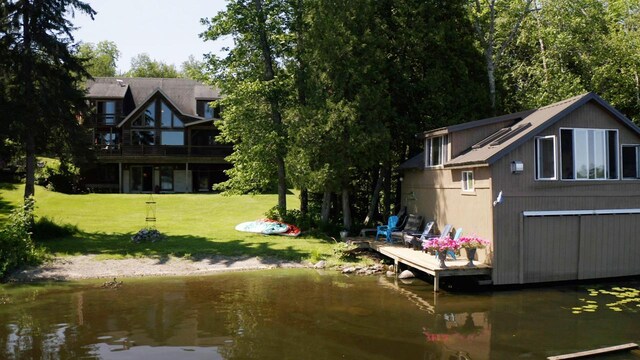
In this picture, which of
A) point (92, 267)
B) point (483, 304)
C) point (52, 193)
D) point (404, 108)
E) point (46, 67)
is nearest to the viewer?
point (483, 304)

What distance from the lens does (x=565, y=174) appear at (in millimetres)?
15320

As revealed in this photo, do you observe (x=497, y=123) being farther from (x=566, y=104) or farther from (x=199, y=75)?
(x=199, y=75)

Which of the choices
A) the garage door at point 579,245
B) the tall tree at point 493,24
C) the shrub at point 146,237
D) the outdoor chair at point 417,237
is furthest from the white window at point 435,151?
the shrub at point 146,237

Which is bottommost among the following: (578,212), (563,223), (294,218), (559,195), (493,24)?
(294,218)

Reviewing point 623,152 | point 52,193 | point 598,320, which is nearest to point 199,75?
point 52,193

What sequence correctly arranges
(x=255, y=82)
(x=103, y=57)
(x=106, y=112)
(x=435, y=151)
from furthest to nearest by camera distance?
(x=103, y=57), (x=106, y=112), (x=255, y=82), (x=435, y=151)

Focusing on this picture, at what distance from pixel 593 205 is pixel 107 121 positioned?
37.5 meters

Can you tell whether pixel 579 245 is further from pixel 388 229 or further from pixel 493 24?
pixel 493 24

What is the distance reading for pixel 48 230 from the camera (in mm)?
20688

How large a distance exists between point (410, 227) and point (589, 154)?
710 cm

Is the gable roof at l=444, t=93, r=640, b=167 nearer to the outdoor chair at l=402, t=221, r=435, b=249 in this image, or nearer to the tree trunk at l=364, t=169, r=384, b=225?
the outdoor chair at l=402, t=221, r=435, b=249

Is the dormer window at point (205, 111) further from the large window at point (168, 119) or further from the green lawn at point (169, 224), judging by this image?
the green lawn at point (169, 224)

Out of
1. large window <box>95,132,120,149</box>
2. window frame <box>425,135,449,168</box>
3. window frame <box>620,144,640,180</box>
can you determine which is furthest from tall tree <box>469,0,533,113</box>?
large window <box>95,132,120,149</box>

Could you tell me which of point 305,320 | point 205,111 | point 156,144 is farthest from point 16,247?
point 205,111
